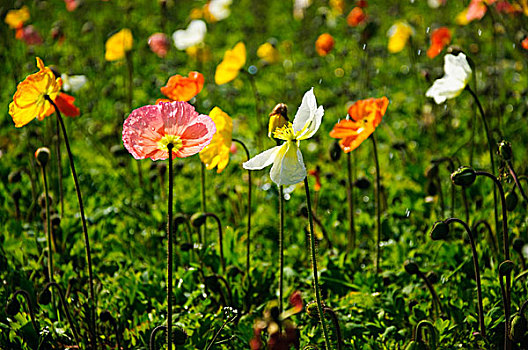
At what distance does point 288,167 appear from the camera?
144 cm

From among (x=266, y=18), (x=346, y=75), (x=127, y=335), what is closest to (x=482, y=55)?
(x=346, y=75)

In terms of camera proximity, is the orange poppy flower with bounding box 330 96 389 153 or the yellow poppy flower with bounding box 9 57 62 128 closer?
the yellow poppy flower with bounding box 9 57 62 128

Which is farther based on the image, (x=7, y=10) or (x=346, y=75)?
(x=346, y=75)

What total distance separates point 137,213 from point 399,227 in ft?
3.84

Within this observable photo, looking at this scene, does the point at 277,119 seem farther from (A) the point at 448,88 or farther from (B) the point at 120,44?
(B) the point at 120,44

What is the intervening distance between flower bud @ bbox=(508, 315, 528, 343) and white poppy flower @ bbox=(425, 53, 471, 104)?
0.86 meters

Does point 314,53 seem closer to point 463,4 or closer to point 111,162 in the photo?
point 463,4

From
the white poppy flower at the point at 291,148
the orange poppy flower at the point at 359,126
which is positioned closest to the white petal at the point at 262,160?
the white poppy flower at the point at 291,148

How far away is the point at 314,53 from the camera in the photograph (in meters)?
5.88

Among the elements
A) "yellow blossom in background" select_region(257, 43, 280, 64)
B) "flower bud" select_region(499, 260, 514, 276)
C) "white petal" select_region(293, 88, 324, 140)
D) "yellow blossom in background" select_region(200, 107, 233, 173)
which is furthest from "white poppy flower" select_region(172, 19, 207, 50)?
"flower bud" select_region(499, 260, 514, 276)

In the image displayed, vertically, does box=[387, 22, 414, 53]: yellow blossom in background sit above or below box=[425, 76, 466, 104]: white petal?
below

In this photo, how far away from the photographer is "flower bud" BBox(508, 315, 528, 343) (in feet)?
5.13

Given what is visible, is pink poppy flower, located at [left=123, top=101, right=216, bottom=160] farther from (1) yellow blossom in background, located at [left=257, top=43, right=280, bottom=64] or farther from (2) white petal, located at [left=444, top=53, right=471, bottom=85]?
(1) yellow blossom in background, located at [left=257, top=43, right=280, bottom=64]

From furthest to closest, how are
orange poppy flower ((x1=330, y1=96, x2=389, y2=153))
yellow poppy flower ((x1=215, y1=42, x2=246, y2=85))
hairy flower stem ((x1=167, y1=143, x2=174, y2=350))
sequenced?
yellow poppy flower ((x1=215, y1=42, x2=246, y2=85)) < orange poppy flower ((x1=330, y1=96, x2=389, y2=153)) < hairy flower stem ((x1=167, y1=143, x2=174, y2=350))
